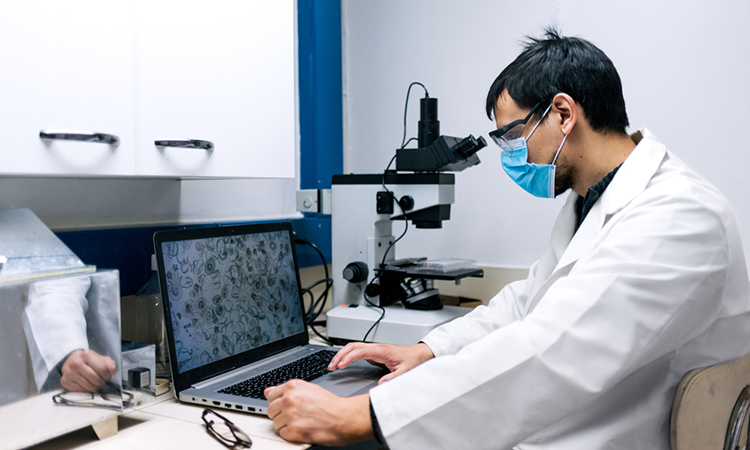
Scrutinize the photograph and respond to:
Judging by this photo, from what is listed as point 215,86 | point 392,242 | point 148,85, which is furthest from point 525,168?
point 148,85

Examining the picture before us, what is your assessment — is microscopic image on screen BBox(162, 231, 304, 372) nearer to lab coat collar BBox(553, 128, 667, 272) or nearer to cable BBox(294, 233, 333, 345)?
cable BBox(294, 233, 333, 345)

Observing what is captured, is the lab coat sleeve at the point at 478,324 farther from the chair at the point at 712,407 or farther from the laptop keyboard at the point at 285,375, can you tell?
the chair at the point at 712,407

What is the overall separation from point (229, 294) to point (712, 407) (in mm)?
928

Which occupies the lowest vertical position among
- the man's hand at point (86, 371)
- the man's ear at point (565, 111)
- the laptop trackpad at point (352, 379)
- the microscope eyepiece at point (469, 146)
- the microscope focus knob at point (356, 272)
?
the laptop trackpad at point (352, 379)

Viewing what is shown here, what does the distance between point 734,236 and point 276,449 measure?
801mm

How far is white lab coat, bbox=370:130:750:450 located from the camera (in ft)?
2.50

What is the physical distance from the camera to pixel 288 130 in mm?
1262

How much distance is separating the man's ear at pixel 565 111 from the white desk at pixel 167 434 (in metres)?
0.80

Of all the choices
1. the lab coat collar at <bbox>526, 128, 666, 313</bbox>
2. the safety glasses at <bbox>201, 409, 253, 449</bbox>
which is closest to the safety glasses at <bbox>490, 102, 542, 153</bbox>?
the lab coat collar at <bbox>526, 128, 666, 313</bbox>

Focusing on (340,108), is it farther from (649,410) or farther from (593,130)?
(649,410)

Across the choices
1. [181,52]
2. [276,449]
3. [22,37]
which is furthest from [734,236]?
[22,37]

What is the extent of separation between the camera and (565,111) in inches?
44.1

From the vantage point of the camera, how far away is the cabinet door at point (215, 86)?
951mm

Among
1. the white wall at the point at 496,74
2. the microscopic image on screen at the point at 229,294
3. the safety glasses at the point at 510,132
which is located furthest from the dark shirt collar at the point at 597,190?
the microscopic image on screen at the point at 229,294
